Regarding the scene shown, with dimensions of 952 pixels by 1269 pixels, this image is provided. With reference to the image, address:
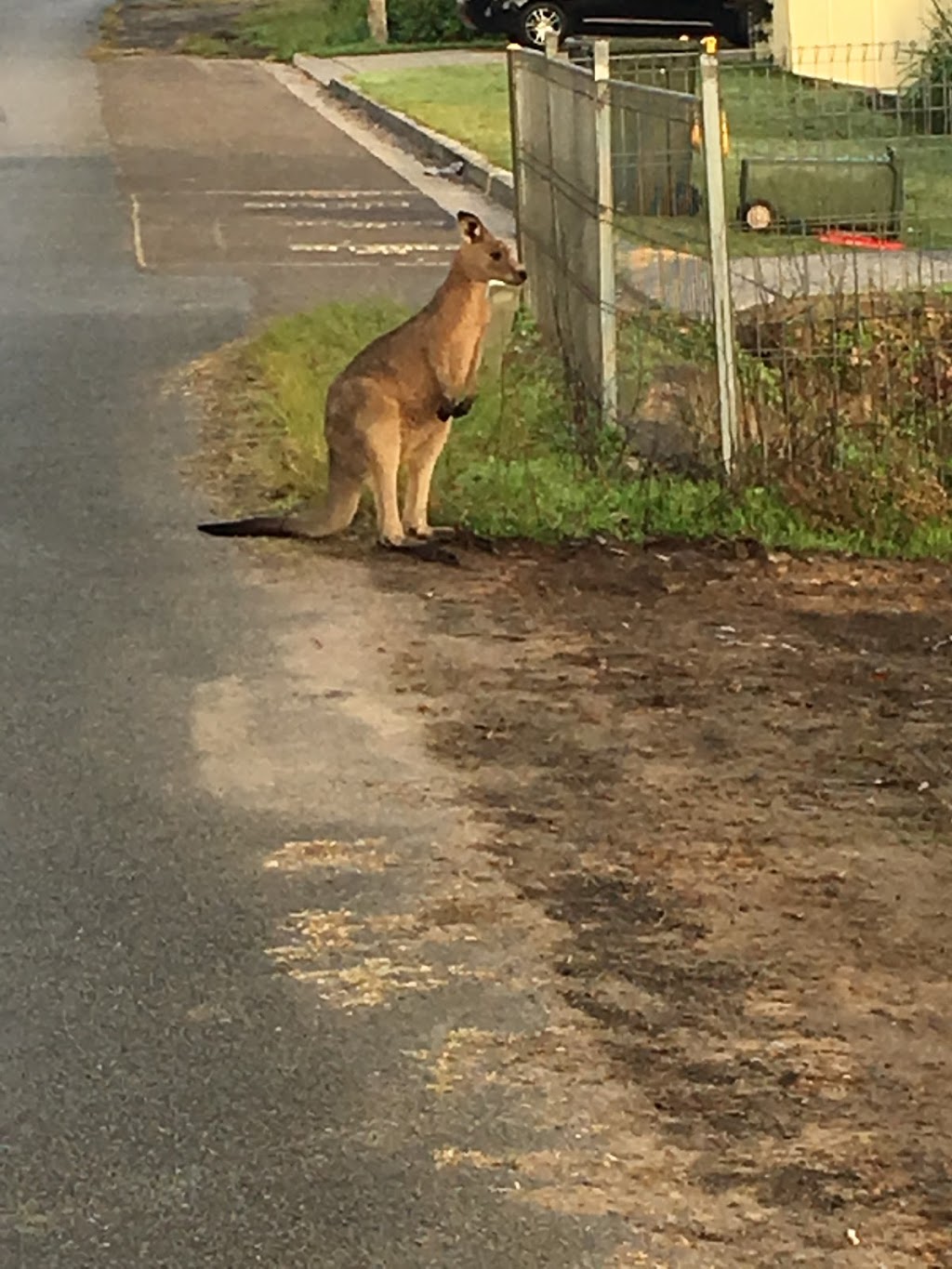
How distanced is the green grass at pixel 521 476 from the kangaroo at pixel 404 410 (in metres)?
0.40

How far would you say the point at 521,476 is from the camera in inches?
382

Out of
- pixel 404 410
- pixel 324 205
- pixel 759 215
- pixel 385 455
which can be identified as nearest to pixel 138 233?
pixel 324 205

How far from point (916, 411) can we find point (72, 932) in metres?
5.10

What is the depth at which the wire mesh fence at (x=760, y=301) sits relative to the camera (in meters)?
9.33

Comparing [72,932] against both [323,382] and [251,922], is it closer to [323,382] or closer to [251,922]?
[251,922]

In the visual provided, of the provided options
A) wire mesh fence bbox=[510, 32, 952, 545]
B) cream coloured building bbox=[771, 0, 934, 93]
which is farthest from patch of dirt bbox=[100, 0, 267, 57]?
wire mesh fence bbox=[510, 32, 952, 545]

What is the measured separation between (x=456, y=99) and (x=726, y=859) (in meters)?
20.2

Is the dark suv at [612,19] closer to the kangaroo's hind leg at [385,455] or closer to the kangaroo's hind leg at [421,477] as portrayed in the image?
the kangaroo's hind leg at [421,477]

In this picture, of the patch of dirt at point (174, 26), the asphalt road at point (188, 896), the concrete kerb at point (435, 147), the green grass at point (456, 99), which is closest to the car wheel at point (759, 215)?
the concrete kerb at point (435, 147)

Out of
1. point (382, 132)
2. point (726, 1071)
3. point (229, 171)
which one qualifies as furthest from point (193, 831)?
point (382, 132)

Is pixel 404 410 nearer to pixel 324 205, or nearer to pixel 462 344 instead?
pixel 462 344

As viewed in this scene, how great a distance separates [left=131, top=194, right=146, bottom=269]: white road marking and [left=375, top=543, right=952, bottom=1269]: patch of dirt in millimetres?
8421

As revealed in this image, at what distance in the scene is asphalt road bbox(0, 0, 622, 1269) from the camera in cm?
443

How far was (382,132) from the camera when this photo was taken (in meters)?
24.4
